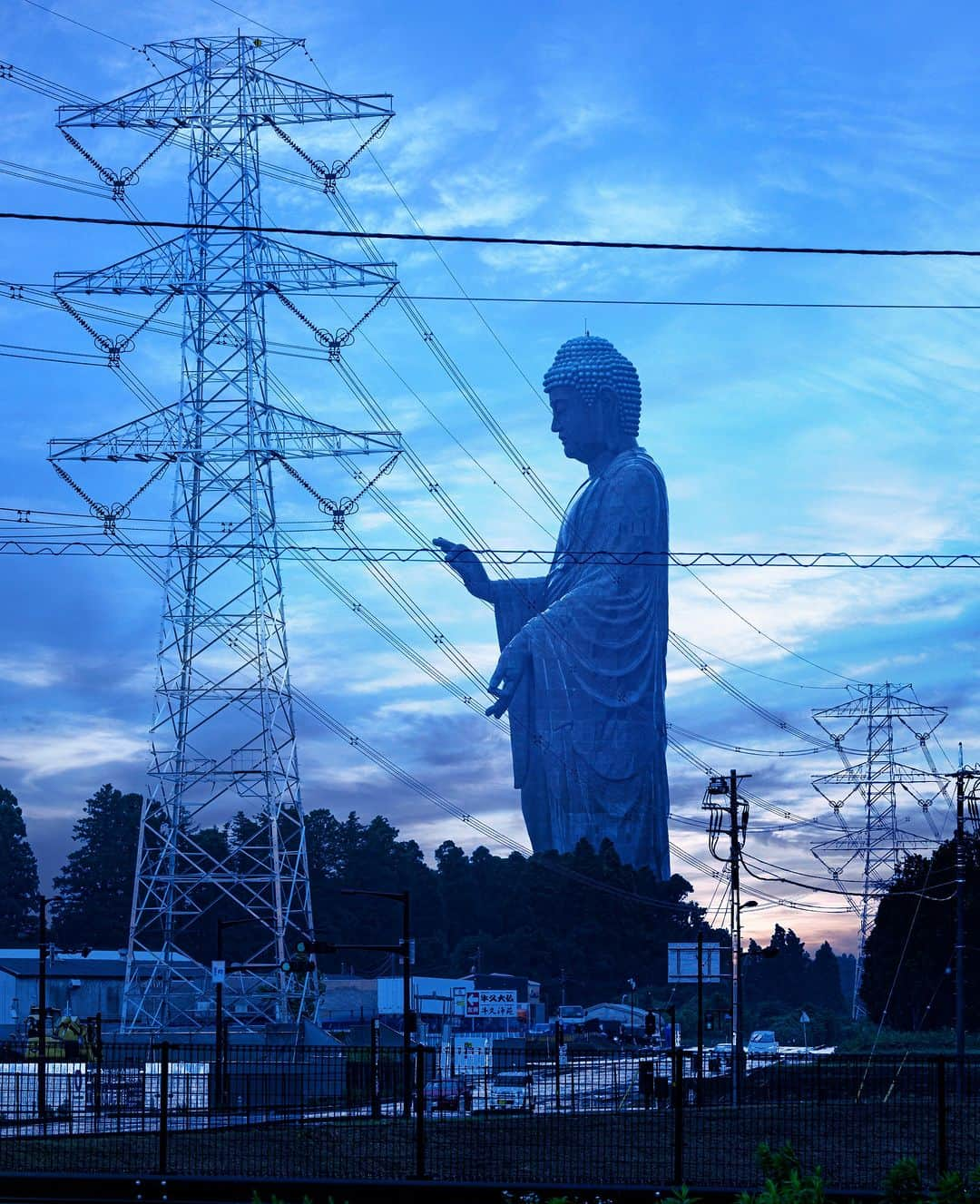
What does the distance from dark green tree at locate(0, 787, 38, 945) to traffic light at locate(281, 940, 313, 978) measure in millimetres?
101069

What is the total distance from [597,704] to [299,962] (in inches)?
4044

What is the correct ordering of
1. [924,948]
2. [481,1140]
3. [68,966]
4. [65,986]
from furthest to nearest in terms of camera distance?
[68,966] < [65,986] < [924,948] < [481,1140]

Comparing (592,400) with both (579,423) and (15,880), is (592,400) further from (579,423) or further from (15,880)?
(15,880)

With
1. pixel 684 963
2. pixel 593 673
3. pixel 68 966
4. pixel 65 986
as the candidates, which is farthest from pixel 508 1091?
pixel 593 673

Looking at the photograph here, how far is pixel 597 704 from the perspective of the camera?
15400 cm

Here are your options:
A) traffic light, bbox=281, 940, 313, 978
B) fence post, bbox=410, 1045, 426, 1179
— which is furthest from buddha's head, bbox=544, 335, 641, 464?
fence post, bbox=410, 1045, 426, 1179

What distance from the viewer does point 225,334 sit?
2480 inches

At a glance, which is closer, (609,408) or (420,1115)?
(420,1115)

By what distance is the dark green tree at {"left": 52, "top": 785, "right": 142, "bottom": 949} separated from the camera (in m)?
145

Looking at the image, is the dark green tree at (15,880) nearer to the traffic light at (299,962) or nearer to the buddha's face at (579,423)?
the buddha's face at (579,423)

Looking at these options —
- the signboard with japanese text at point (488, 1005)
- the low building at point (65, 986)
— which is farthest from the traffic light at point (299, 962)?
the low building at point (65, 986)

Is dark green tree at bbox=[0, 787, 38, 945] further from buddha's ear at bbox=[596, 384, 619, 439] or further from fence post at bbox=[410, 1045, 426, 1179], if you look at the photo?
fence post at bbox=[410, 1045, 426, 1179]

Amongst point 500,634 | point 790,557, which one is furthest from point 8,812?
point 790,557

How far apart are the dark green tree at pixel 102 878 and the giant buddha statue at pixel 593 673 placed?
3523cm
